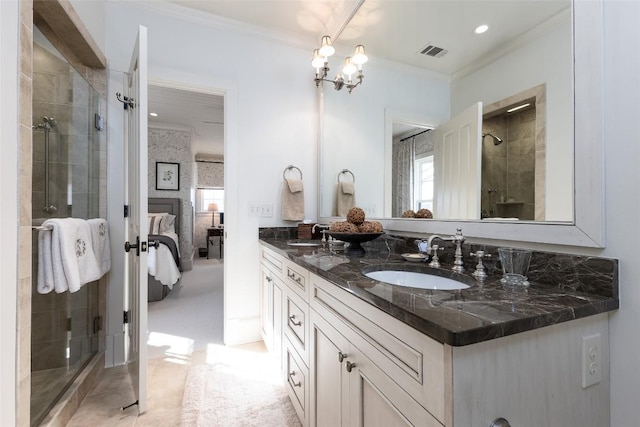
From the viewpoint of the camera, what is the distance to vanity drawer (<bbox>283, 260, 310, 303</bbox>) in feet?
4.17

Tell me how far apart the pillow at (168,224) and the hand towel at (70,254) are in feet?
10.6

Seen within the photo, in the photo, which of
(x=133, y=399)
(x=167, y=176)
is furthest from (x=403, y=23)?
(x=167, y=176)

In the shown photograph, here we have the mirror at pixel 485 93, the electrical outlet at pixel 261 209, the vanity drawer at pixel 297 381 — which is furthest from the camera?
the electrical outlet at pixel 261 209

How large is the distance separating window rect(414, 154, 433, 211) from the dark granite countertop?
44 cm

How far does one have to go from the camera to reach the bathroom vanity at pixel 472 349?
21.2 inches

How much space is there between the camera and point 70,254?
1.46 metres

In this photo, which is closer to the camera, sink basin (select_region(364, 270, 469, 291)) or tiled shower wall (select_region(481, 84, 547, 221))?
tiled shower wall (select_region(481, 84, 547, 221))

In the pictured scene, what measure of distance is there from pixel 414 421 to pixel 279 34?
108 inches

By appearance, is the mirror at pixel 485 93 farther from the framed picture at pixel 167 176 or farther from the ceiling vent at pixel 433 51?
the framed picture at pixel 167 176

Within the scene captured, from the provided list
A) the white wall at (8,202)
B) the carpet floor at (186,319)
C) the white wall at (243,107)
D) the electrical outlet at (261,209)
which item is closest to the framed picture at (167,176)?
the carpet floor at (186,319)

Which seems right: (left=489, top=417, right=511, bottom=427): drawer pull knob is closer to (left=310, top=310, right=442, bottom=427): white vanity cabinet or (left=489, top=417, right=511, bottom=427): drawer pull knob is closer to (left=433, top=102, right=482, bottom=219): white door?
(left=310, top=310, right=442, bottom=427): white vanity cabinet

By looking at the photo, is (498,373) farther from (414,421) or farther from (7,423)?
(7,423)

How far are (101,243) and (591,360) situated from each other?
2.43m

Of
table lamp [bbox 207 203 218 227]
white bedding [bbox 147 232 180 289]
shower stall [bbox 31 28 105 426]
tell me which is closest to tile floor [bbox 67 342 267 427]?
shower stall [bbox 31 28 105 426]
